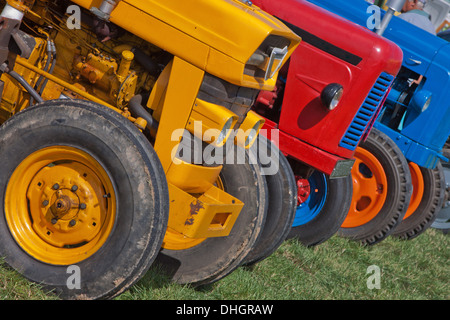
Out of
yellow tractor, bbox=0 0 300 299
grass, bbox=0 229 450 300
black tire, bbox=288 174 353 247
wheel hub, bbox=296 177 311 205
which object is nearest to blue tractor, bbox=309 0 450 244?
grass, bbox=0 229 450 300

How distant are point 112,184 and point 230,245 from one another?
3.73ft

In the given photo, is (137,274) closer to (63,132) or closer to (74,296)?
(74,296)

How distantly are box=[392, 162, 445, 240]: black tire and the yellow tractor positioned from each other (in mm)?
4197

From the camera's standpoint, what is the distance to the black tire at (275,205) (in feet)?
16.3

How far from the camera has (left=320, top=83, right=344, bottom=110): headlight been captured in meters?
5.18

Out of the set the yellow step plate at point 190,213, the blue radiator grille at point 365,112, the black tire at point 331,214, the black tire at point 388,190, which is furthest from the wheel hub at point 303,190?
the yellow step plate at point 190,213

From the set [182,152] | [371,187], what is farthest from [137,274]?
[371,187]

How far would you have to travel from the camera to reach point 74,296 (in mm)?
3482

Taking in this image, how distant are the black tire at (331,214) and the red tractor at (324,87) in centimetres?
54

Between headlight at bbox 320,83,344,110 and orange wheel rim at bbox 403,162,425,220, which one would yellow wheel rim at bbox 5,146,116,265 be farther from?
orange wheel rim at bbox 403,162,425,220

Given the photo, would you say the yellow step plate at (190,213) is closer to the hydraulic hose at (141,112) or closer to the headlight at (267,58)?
the hydraulic hose at (141,112)

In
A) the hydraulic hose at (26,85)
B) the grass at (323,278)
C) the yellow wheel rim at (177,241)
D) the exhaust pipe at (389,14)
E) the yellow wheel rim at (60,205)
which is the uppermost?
the exhaust pipe at (389,14)

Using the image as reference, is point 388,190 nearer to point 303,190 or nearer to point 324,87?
point 303,190

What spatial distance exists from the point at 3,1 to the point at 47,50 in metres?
0.40
